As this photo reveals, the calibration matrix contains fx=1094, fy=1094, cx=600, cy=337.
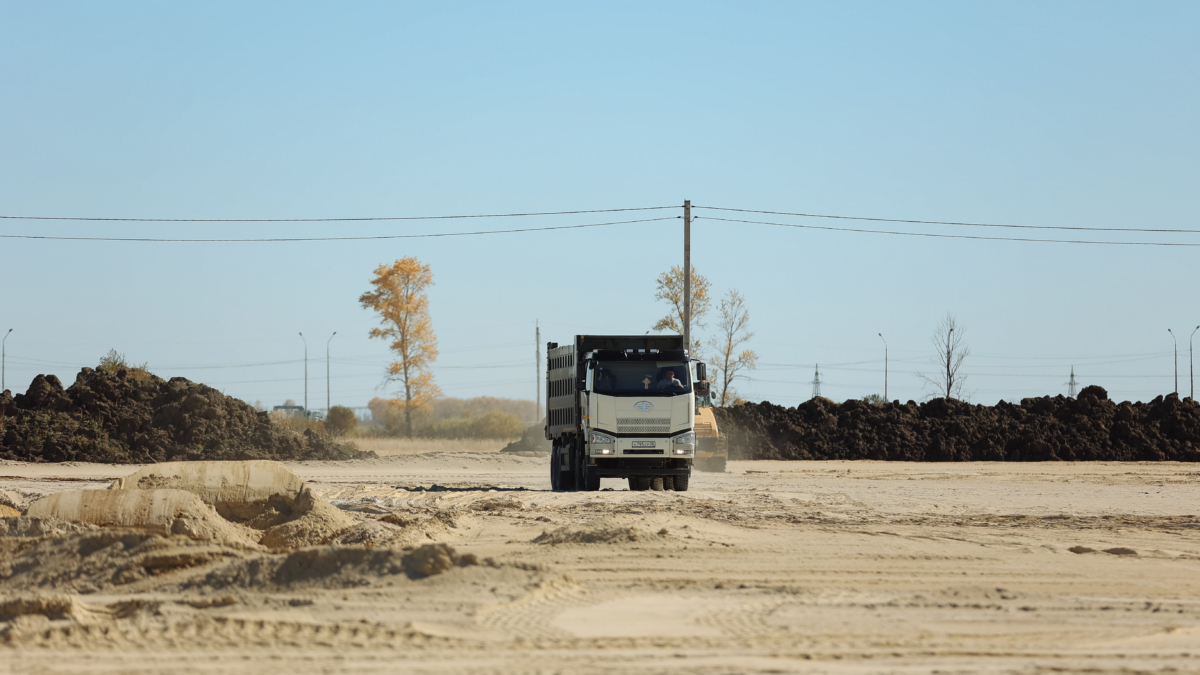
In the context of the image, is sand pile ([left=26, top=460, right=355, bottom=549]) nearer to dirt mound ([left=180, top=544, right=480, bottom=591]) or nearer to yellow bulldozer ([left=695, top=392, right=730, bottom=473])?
dirt mound ([left=180, top=544, right=480, bottom=591])

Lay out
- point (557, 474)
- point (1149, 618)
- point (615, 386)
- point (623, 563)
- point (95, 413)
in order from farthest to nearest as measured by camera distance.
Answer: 1. point (95, 413)
2. point (557, 474)
3. point (615, 386)
4. point (623, 563)
5. point (1149, 618)

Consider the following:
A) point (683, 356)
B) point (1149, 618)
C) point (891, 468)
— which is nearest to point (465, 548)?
point (1149, 618)

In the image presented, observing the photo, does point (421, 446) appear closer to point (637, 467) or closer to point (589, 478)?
point (589, 478)

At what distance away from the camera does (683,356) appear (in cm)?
2314

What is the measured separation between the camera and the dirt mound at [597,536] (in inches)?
559

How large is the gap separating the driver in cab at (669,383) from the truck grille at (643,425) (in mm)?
631

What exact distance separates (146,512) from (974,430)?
1600 inches

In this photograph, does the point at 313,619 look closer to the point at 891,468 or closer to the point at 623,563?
the point at 623,563

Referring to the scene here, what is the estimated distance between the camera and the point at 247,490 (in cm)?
1580

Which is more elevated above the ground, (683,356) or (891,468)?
(683,356)

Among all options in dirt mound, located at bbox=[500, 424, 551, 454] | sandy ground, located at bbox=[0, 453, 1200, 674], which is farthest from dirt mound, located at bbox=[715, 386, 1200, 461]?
sandy ground, located at bbox=[0, 453, 1200, 674]

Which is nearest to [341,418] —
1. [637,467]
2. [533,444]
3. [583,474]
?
[533,444]

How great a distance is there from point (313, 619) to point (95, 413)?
35.9 metres

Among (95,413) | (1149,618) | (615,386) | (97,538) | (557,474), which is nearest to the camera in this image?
(1149,618)
